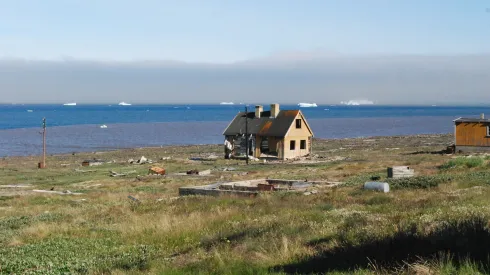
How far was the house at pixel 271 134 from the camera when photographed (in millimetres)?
52344

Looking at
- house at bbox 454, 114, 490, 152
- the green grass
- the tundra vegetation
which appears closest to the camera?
the tundra vegetation

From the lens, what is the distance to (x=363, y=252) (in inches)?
344

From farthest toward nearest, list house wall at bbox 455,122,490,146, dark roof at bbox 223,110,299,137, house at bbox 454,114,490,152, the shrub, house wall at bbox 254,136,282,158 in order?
house wall at bbox 254,136,282,158 → dark roof at bbox 223,110,299,137 → house wall at bbox 455,122,490,146 → house at bbox 454,114,490,152 → the shrub

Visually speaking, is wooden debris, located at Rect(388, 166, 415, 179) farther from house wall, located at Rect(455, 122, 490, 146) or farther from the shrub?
house wall, located at Rect(455, 122, 490, 146)

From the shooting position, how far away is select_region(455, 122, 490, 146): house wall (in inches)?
1937

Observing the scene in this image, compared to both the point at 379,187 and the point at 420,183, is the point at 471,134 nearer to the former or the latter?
the point at 420,183

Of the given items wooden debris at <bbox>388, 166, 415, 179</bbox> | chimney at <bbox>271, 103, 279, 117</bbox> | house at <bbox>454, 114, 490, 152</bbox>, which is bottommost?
wooden debris at <bbox>388, 166, 415, 179</bbox>

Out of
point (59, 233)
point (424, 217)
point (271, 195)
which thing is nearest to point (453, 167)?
point (271, 195)

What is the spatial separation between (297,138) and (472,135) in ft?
50.5

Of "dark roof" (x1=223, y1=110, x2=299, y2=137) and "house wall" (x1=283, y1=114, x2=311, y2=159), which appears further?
"house wall" (x1=283, y1=114, x2=311, y2=159)

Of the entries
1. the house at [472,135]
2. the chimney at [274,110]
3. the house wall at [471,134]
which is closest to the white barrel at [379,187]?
the house at [472,135]

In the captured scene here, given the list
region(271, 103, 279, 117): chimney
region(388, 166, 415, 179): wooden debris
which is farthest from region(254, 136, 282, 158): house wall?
region(388, 166, 415, 179): wooden debris

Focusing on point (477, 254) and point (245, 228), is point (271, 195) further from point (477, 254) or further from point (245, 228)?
point (477, 254)

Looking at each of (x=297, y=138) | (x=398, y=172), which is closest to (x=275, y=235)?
(x=398, y=172)
